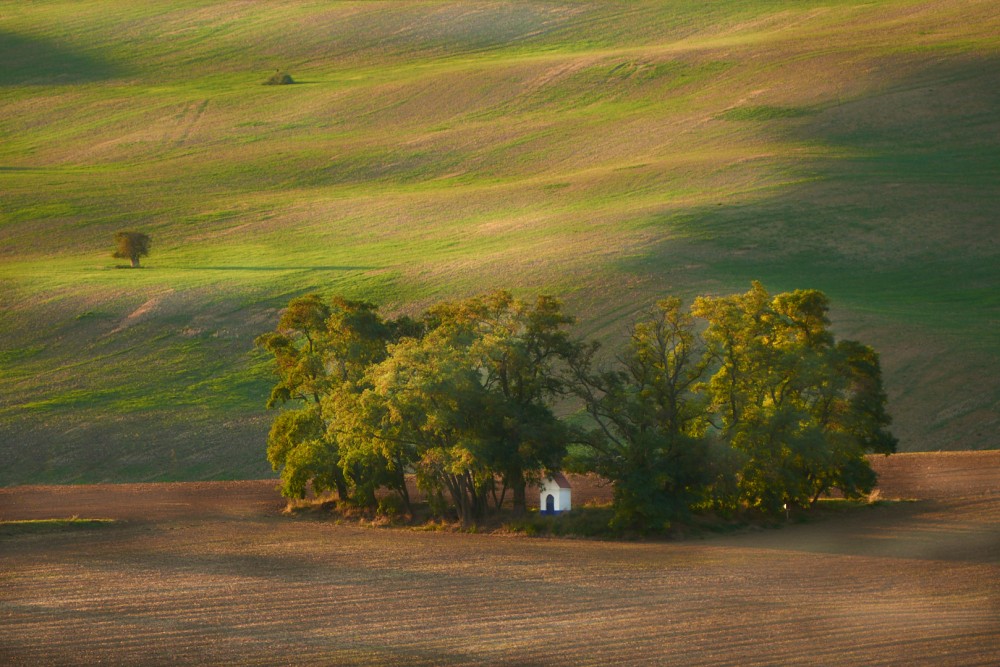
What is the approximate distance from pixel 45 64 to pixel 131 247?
7780cm

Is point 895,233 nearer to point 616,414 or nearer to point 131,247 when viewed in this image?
point 616,414

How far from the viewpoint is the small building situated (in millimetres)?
42688

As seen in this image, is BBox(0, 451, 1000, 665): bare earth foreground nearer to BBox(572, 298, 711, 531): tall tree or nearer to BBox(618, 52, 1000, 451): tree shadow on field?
BBox(572, 298, 711, 531): tall tree

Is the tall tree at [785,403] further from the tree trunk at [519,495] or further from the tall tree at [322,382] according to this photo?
the tall tree at [322,382]

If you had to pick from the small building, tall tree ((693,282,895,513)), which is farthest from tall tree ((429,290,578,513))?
tall tree ((693,282,895,513))

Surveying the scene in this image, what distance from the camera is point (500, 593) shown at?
29.5 meters

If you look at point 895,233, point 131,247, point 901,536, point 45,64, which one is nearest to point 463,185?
point 131,247

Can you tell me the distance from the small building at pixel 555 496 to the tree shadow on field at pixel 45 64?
117m

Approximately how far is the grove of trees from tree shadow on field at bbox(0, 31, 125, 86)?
11201 centimetres

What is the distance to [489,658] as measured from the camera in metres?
23.4

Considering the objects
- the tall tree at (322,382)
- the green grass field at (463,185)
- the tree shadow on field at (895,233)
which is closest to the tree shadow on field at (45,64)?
the green grass field at (463,185)

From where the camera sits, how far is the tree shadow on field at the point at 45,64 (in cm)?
14638

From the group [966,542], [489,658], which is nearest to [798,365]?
[966,542]

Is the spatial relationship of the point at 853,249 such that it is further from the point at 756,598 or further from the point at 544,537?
the point at 756,598
